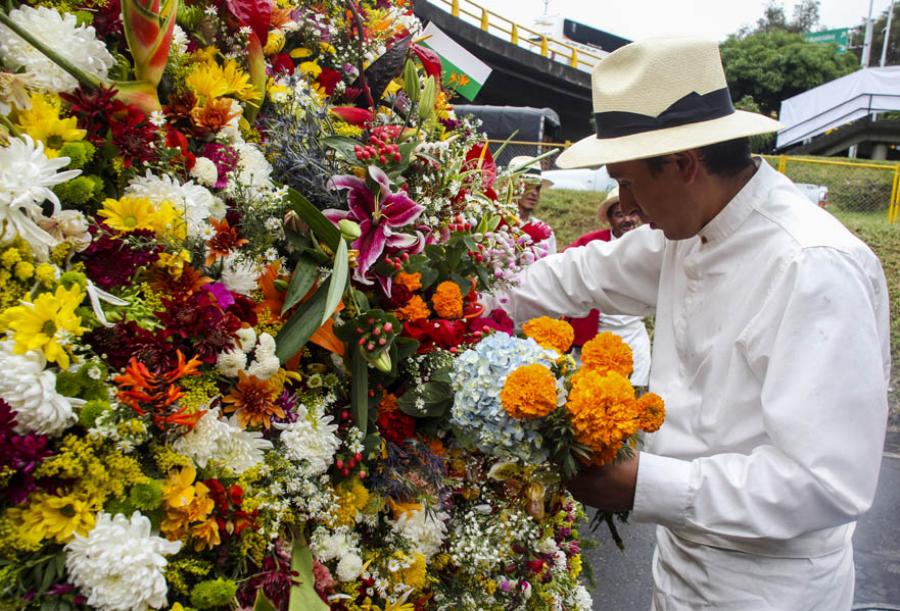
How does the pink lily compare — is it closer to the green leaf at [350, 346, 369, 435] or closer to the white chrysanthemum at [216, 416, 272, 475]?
the green leaf at [350, 346, 369, 435]

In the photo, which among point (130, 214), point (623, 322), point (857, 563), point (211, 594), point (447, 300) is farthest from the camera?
point (623, 322)

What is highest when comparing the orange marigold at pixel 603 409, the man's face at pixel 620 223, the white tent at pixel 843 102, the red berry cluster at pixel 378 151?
the red berry cluster at pixel 378 151

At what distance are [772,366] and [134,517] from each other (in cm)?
112

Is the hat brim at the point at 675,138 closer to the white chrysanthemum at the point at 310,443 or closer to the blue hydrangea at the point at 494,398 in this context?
the blue hydrangea at the point at 494,398

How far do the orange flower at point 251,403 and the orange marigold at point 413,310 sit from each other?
311 millimetres

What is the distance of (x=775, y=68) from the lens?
30.4 meters

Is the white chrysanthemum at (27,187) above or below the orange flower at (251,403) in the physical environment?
above

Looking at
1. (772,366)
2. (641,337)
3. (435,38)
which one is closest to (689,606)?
(772,366)

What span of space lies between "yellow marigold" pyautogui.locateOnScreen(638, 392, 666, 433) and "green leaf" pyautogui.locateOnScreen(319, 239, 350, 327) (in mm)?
537

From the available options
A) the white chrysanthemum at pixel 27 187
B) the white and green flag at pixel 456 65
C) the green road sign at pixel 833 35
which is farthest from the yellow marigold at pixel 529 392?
the green road sign at pixel 833 35

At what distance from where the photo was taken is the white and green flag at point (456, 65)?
2.07m

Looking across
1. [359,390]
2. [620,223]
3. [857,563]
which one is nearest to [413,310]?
[359,390]

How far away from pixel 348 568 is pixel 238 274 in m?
0.55

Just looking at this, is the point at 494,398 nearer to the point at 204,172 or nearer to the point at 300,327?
the point at 300,327
